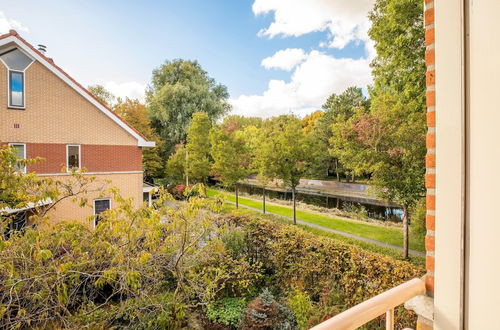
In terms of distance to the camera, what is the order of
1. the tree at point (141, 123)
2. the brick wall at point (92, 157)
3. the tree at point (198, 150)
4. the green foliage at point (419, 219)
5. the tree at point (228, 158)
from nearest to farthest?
the green foliage at point (419, 219)
the brick wall at point (92, 157)
the tree at point (228, 158)
the tree at point (198, 150)
the tree at point (141, 123)

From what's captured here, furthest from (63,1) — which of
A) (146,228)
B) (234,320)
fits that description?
(234,320)

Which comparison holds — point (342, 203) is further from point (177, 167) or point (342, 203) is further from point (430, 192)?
point (430, 192)

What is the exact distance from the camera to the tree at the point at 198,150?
49.5 feet

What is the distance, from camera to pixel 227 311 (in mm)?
4180

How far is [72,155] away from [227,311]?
808 cm

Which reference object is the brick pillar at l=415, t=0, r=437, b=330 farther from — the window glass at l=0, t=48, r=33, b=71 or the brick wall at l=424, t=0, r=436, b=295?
the window glass at l=0, t=48, r=33, b=71

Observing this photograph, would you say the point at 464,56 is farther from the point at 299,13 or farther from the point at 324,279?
the point at 299,13

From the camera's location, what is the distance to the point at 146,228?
136 inches

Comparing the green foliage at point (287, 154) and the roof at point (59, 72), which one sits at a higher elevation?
the roof at point (59, 72)

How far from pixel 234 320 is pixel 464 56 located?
4.25 meters

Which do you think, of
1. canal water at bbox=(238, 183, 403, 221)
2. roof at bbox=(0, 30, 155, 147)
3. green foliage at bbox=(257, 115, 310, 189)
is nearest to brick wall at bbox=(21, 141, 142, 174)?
roof at bbox=(0, 30, 155, 147)

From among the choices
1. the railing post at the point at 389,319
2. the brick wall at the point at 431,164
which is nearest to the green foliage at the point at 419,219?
the brick wall at the point at 431,164

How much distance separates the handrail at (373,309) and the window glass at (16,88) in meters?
10.7

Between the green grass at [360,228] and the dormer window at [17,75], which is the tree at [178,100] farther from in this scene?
the dormer window at [17,75]
